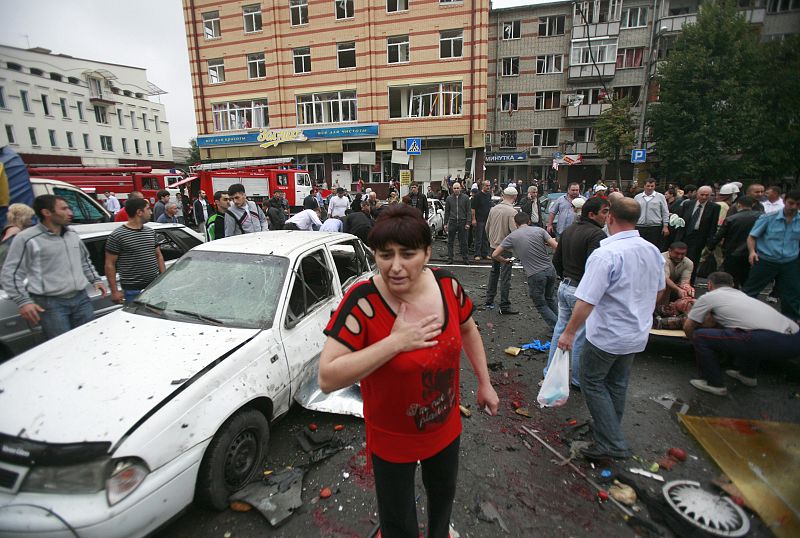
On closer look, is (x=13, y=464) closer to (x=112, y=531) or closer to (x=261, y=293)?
(x=112, y=531)

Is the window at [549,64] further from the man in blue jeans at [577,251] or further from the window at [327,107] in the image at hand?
the man in blue jeans at [577,251]

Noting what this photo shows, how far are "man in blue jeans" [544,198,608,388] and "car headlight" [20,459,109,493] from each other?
148 inches

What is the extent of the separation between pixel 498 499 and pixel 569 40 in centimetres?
3485

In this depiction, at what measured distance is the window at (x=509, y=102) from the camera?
3043 cm

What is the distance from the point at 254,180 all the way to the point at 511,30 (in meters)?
24.5

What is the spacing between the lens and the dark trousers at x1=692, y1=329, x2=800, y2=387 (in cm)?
360

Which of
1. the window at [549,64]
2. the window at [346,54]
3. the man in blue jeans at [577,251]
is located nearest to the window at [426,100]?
the window at [346,54]

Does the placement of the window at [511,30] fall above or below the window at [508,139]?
above

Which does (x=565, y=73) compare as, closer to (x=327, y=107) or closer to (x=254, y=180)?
(x=327, y=107)

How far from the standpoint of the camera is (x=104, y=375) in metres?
2.34

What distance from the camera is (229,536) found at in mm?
2326

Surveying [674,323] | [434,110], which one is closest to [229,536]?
[674,323]

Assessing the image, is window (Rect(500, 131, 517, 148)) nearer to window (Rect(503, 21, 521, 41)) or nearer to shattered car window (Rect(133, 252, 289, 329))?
window (Rect(503, 21, 521, 41))

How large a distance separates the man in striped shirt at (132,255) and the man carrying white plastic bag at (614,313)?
463cm
